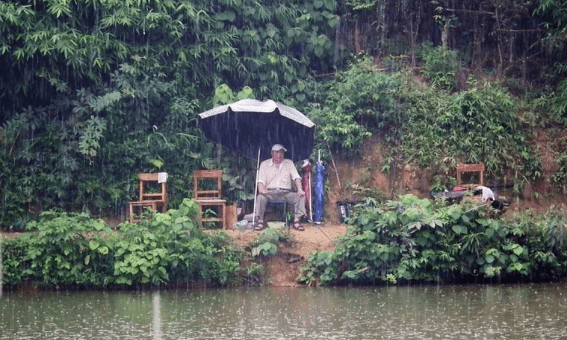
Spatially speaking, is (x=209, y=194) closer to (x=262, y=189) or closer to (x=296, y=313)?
(x=262, y=189)

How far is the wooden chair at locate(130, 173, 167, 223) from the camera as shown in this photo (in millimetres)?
18000

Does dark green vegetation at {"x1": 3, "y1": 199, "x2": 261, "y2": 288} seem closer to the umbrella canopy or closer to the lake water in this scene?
the lake water

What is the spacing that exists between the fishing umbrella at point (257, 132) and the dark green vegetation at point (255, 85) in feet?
1.53

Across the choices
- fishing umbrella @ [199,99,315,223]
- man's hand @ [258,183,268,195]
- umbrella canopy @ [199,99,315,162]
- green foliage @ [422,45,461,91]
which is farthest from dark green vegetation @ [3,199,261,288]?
green foliage @ [422,45,461,91]

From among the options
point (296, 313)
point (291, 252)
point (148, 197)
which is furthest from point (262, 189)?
point (296, 313)

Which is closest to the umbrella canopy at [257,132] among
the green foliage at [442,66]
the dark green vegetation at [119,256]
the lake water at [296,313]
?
the dark green vegetation at [119,256]

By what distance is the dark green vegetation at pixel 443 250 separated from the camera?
614 inches

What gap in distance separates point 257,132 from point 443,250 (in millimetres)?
4932

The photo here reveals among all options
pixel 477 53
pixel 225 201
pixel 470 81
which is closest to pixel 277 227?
pixel 225 201

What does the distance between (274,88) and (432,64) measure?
3352 millimetres

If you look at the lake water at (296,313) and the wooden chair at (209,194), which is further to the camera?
the wooden chair at (209,194)

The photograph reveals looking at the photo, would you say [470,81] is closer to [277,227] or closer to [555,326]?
[277,227]

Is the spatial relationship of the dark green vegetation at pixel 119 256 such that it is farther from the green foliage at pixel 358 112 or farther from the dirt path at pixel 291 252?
the green foliage at pixel 358 112

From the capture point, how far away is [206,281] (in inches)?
623
